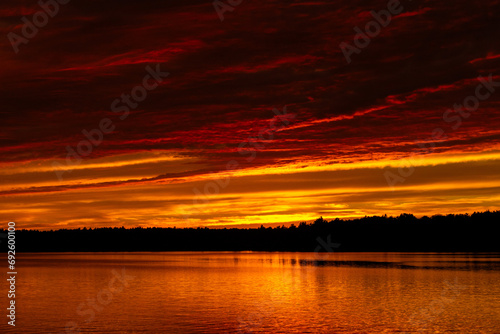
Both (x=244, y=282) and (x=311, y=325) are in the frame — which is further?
(x=244, y=282)

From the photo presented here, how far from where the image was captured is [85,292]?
261 feet

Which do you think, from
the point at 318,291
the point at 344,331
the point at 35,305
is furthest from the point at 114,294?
the point at 344,331

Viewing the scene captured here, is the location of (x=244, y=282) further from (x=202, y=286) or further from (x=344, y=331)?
(x=344, y=331)

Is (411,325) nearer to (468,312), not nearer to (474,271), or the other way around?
(468,312)

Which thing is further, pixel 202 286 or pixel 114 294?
pixel 202 286

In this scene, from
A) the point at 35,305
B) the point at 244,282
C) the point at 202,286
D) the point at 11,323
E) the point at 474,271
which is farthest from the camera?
the point at 474,271

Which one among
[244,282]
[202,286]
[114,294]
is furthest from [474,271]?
[114,294]

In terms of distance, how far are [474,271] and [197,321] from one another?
6986 cm

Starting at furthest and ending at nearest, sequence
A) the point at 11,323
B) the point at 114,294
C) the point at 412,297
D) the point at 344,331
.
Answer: the point at 114,294 < the point at 412,297 < the point at 11,323 < the point at 344,331

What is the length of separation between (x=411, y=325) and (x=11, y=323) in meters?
31.5

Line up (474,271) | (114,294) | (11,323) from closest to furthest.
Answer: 1. (11,323)
2. (114,294)
3. (474,271)

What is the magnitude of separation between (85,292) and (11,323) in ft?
93.3

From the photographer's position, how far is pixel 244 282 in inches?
3770

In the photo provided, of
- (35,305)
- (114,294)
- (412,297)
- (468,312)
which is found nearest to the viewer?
(468,312)
